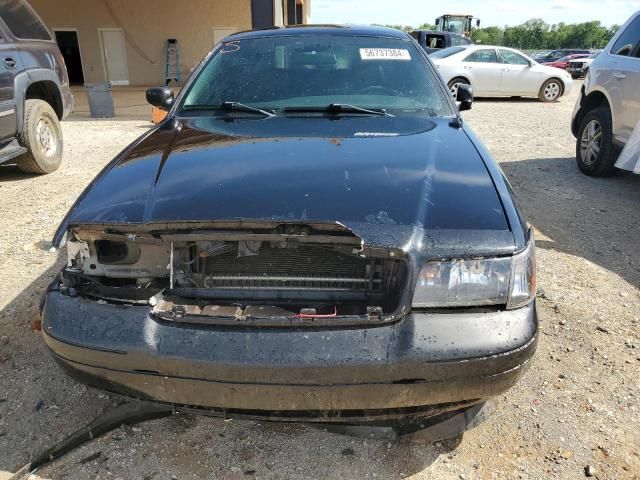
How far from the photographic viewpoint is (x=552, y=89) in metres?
13.8

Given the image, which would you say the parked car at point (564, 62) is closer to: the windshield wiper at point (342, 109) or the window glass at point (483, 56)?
the window glass at point (483, 56)

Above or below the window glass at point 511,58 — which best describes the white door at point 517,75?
below

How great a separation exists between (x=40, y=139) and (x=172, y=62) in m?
11.9

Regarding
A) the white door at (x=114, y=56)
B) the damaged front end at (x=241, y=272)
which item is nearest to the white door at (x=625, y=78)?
the damaged front end at (x=241, y=272)

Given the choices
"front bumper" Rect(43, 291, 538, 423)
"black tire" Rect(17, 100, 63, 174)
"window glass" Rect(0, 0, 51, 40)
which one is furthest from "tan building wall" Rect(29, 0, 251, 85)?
"front bumper" Rect(43, 291, 538, 423)

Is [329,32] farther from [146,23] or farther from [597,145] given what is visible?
[146,23]

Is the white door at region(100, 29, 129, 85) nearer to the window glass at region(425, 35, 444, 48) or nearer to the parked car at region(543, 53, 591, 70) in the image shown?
A: the window glass at region(425, 35, 444, 48)

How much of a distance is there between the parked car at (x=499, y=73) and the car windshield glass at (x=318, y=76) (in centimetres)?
1019

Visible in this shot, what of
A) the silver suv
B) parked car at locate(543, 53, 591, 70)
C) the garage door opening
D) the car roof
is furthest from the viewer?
parked car at locate(543, 53, 591, 70)

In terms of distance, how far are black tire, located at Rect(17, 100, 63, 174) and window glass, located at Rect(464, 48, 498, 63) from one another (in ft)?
33.7

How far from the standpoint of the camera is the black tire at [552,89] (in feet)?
45.1

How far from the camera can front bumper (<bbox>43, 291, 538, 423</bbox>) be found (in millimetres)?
1635

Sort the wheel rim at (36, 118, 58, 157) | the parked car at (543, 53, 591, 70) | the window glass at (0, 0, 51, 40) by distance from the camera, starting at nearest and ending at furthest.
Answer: the window glass at (0, 0, 51, 40) → the wheel rim at (36, 118, 58, 157) → the parked car at (543, 53, 591, 70)

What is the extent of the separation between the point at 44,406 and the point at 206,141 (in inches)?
56.8
